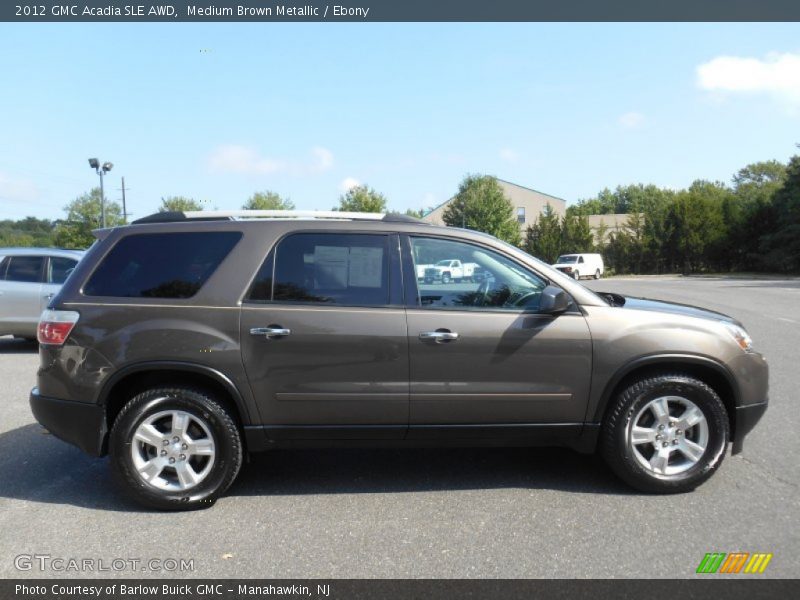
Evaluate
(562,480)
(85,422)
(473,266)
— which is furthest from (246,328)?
(562,480)

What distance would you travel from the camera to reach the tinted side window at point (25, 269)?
34.6 ft

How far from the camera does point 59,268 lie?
10.7m

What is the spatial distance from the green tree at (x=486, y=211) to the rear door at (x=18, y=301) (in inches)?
2199

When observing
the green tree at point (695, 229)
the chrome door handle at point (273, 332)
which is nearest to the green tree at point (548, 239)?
the green tree at point (695, 229)

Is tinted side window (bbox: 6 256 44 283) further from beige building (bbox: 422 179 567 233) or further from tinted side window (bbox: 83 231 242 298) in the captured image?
beige building (bbox: 422 179 567 233)

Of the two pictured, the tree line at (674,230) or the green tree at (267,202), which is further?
the green tree at (267,202)

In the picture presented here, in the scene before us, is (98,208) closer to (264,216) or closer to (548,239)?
(548,239)

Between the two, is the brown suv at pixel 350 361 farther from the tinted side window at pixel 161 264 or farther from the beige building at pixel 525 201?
the beige building at pixel 525 201

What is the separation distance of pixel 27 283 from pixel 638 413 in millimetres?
10034

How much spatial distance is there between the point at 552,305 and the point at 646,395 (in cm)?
88

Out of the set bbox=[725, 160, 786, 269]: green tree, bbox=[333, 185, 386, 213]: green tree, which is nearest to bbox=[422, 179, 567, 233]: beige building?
bbox=[333, 185, 386, 213]: green tree

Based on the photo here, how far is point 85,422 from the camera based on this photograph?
4.09 metres

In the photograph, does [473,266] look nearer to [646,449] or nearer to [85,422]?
[646,449]
